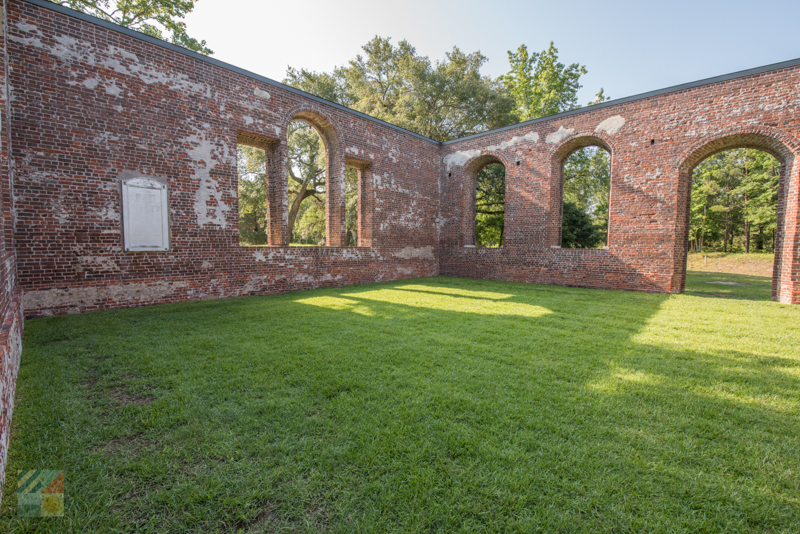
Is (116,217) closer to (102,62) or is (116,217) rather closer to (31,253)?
(31,253)

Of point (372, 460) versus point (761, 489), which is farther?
point (372, 460)

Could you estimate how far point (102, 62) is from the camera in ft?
18.0

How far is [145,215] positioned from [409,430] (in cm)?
630

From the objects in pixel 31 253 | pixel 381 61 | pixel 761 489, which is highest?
pixel 381 61

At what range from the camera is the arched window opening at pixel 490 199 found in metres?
15.4

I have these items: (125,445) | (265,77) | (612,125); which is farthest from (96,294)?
(612,125)

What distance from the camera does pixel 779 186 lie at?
6945mm

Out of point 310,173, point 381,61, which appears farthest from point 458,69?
point 310,173

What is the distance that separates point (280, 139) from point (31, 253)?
4.78 meters

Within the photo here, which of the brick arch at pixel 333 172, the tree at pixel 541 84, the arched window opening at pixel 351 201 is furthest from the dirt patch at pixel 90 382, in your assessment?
the tree at pixel 541 84

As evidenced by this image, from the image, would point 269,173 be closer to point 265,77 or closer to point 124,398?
point 265,77

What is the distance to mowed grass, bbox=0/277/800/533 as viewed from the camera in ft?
4.78

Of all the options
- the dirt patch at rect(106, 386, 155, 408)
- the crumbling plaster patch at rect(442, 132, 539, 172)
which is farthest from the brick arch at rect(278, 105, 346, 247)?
the dirt patch at rect(106, 386, 155, 408)

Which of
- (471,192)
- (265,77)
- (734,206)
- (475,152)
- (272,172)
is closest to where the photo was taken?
(265,77)
